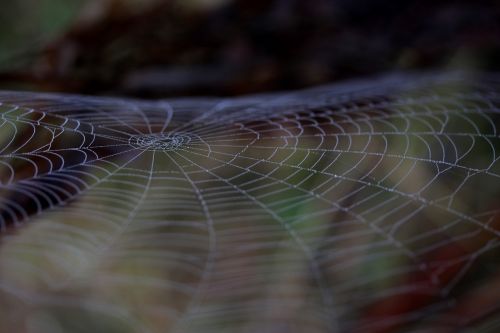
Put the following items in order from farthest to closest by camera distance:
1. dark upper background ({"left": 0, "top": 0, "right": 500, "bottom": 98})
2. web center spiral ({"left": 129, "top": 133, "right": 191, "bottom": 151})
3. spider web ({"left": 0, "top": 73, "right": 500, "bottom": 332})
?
dark upper background ({"left": 0, "top": 0, "right": 500, "bottom": 98}) < web center spiral ({"left": 129, "top": 133, "right": 191, "bottom": 151}) < spider web ({"left": 0, "top": 73, "right": 500, "bottom": 332})

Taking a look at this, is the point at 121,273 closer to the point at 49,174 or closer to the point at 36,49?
the point at 49,174

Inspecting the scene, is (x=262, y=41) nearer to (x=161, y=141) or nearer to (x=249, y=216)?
(x=161, y=141)

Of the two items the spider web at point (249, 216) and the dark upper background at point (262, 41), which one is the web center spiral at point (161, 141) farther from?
the dark upper background at point (262, 41)

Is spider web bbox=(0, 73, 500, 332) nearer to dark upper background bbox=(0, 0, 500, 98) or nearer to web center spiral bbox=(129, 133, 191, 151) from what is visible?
web center spiral bbox=(129, 133, 191, 151)

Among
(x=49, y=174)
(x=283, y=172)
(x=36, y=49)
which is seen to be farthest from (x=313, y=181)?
(x=36, y=49)

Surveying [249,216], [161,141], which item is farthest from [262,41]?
[249,216]

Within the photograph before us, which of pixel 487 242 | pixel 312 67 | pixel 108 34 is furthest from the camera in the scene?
pixel 312 67

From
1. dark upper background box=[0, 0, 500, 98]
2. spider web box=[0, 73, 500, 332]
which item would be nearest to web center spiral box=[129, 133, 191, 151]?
spider web box=[0, 73, 500, 332]
